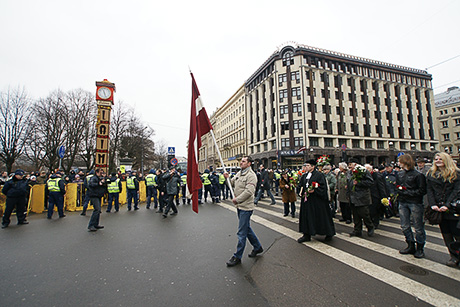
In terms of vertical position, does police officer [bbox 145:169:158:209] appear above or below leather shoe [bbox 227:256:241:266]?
above

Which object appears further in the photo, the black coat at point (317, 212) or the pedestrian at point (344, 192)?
the pedestrian at point (344, 192)

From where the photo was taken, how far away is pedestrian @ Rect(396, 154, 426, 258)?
407 cm

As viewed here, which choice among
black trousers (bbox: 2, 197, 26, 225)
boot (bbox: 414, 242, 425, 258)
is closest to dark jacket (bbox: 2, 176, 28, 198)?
black trousers (bbox: 2, 197, 26, 225)

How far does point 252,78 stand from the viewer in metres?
49.8

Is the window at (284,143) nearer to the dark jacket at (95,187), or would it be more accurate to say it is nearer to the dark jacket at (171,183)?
the dark jacket at (171,183)

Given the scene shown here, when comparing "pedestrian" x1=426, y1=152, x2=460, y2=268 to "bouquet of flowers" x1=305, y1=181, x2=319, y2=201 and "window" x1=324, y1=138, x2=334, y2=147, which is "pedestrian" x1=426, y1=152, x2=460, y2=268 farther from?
"window" x1=324, y1=138, x2=334, y2=147

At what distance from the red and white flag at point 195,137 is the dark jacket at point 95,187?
3.93m

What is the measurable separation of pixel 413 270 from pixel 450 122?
89.0 m

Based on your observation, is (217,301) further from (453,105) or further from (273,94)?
(453,105)

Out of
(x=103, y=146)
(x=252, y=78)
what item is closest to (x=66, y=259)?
(x=103, y=146)

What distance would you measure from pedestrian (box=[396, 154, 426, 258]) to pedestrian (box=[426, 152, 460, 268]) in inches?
7.3

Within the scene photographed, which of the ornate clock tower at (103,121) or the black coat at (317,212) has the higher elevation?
the ornate clock tower at (103,121)

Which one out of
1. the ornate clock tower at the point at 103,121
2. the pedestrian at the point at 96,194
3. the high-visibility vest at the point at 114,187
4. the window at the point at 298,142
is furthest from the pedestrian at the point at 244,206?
the window at the point at 298,142

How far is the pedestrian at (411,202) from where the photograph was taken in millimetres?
4066
